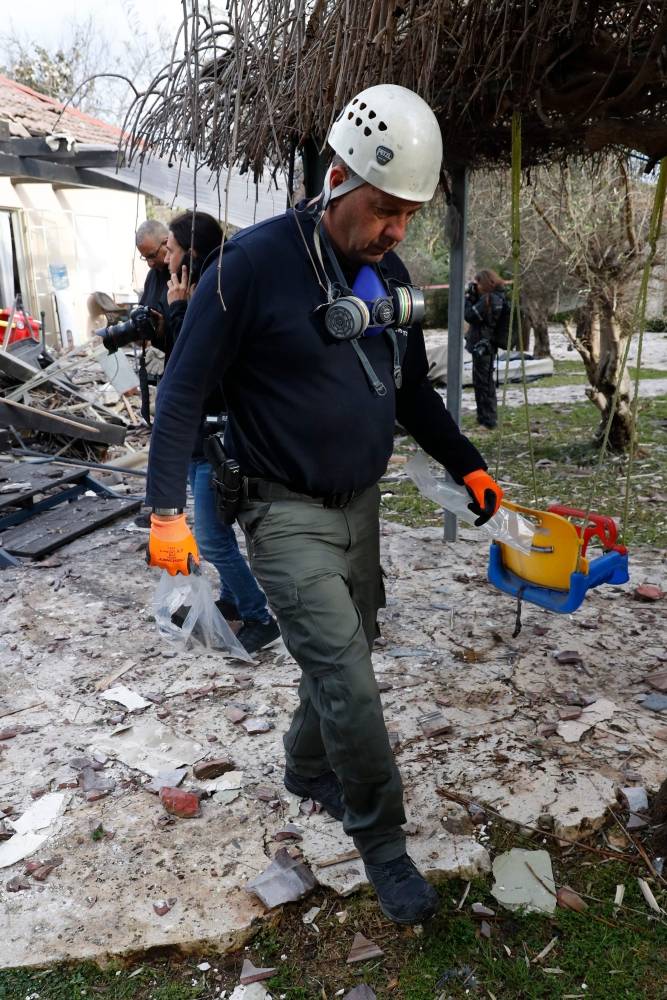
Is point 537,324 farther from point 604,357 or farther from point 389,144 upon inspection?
point 389,144

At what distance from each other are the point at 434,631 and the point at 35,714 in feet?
6.62

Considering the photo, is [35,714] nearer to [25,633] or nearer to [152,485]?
[25,633]

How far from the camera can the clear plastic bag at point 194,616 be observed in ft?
11.9

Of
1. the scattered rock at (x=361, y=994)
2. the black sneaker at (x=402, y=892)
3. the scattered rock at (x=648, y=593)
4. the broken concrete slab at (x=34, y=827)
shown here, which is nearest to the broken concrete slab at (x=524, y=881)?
the black sneaker at (x=402, y=892)

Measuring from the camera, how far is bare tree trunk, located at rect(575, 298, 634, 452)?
7.97 meters

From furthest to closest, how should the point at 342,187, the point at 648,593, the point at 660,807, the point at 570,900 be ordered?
the point at 648,593 < the point at 660,807 < the point at 570,900 < the point at 342,187

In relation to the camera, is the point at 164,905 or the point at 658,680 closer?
the point at 164,905

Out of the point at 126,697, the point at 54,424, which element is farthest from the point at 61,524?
the point at 126,697

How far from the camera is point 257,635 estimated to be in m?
4.17

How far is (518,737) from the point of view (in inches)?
127

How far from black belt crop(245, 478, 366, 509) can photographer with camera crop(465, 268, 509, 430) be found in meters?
7.94

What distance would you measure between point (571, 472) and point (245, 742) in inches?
209

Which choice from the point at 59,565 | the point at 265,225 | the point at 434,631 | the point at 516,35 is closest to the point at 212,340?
the point at 265,225

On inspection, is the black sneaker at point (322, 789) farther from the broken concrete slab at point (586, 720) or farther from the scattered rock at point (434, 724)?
the broken concrete slab at point (586, 720)
